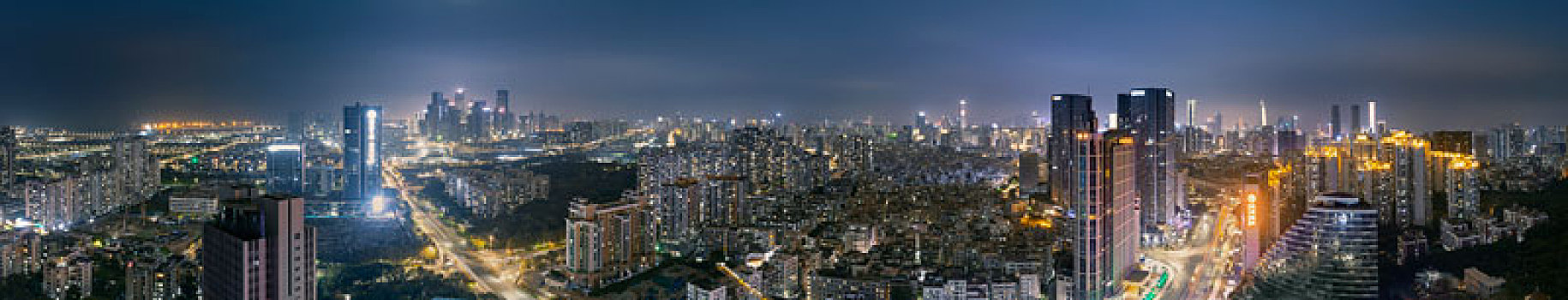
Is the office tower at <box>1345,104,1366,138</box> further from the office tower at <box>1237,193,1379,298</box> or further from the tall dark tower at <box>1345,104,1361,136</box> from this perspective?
the office tower at <box>1237,193,1379,298</box>

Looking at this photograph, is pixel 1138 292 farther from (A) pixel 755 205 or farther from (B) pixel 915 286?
(A) pixel 755 205

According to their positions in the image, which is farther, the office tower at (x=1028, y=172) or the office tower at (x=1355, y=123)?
the office tower at (x=1028, y=172)

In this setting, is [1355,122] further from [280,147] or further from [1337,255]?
[280,147]

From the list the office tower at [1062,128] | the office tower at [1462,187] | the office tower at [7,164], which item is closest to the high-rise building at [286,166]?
the office tower at [7,164]

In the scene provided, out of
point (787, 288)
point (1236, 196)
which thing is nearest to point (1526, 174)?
point (1236, 196)

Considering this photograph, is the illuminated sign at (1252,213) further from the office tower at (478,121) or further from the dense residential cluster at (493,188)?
the office tower at (478,121)

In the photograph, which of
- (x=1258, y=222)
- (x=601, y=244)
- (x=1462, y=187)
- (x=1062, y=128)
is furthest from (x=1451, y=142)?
(x=601, y=244)
